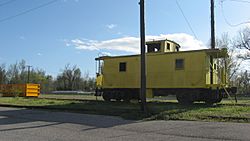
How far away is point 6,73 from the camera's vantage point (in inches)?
4063

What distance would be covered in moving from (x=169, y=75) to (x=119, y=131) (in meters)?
11.4

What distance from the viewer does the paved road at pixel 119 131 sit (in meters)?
10.2

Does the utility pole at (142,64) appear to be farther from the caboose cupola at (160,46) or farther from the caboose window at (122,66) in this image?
the caboose window at (122,66)

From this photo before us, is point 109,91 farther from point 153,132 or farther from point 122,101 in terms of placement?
point 153,132

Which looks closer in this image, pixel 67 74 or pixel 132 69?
pixel 132 69

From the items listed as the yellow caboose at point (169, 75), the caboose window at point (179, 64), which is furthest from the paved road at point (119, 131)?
the caboose window at point (179, 64)

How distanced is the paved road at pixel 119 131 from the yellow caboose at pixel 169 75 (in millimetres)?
8142

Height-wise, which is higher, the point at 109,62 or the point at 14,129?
the point at 109,62

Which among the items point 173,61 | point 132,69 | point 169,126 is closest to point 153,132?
point 169,126

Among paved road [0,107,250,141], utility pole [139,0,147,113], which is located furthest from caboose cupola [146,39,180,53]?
paved road [0,107,250,141]

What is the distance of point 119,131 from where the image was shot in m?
11.6

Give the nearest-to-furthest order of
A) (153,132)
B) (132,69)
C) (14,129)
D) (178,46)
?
1. (153,132)
2. (14,129)
3. (132,69)
4. (178,46)

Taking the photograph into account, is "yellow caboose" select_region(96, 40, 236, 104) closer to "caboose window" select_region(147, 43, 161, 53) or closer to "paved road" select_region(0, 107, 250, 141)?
"caboose window" select_region(147, 43, 161, 53)

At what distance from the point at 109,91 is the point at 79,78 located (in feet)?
295
